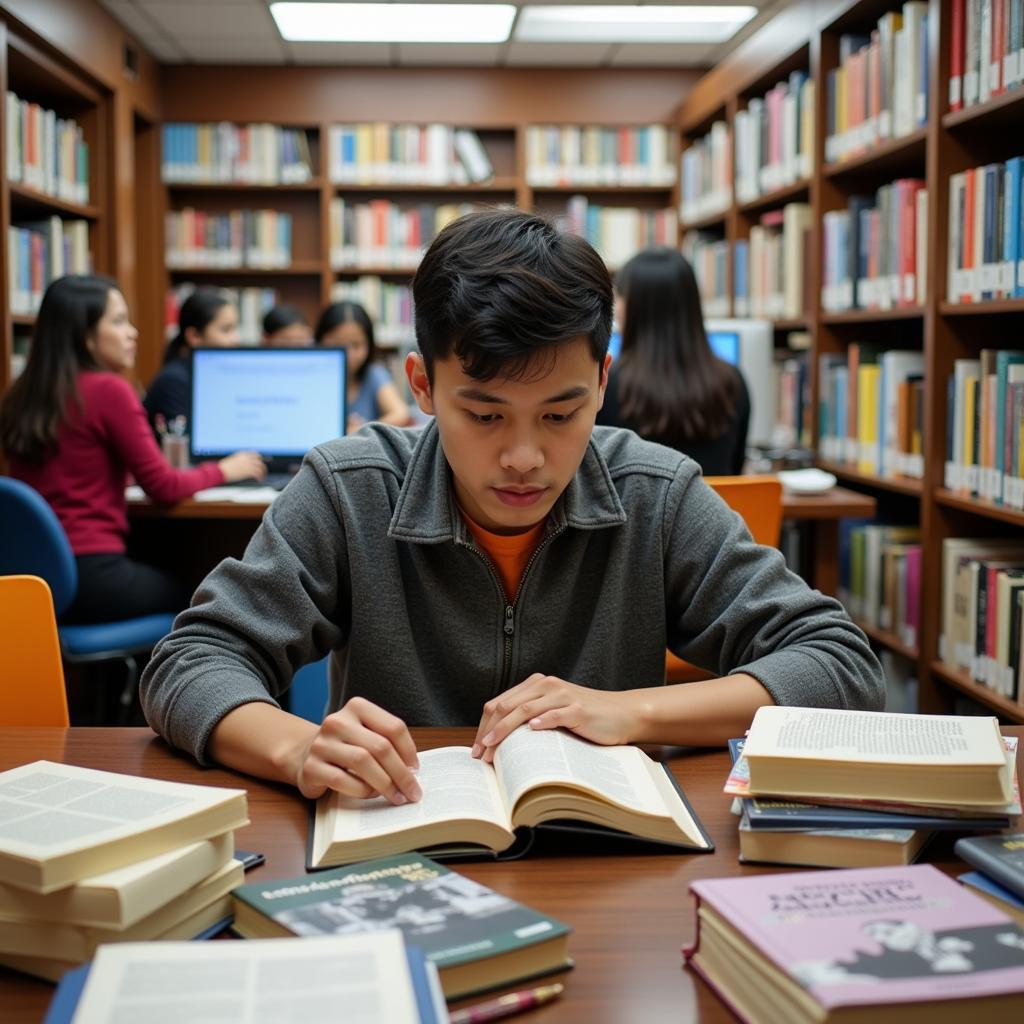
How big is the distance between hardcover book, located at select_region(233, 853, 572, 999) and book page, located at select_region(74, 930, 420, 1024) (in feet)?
0.17

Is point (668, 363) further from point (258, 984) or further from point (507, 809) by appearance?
point (258, 984)

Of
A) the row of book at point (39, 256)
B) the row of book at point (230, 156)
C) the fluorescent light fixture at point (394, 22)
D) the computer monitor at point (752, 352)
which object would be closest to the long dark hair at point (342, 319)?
the row of book at point (39, 256)

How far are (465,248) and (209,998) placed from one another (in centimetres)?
81

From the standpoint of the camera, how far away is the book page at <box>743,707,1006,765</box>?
0.89m

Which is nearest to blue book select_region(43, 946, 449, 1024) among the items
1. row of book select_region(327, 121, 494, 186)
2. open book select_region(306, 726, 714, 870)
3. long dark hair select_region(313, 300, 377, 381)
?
open book select_region(306, 726, 714, 870)

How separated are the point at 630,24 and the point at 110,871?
16.7 feet

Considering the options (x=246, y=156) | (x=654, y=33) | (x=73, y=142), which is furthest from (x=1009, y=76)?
(x=246, y=156)

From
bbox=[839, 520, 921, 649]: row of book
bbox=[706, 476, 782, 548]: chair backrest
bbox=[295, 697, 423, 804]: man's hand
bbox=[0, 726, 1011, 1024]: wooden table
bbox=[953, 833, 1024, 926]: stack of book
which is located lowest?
bbox=[839, 520, 921, 649]: row of book

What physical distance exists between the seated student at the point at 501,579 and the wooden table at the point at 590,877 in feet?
0.11

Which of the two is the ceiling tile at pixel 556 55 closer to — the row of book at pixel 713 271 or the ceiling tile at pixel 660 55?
the ceiling tile at pixel 660 55

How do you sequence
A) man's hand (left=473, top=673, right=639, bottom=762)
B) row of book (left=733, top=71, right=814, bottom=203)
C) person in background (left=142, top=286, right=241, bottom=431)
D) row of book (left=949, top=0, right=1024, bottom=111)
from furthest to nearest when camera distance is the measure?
person in background (left=142, top=286, right=241, bottom=431) < row of book (left=733, top=71, right=814, bottom=203) < row of book (left=949, top=0, right=1024, bottom=111) < man's hand (left=473, top=673, right=639, bottom=762)

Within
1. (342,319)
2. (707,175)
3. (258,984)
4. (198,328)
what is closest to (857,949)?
(258,984)

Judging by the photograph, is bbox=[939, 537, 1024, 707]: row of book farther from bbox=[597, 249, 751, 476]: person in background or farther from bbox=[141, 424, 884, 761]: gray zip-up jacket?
bbox=[141, 424, 884, 761]: gray zip-up jacket

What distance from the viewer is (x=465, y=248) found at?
1220mm
